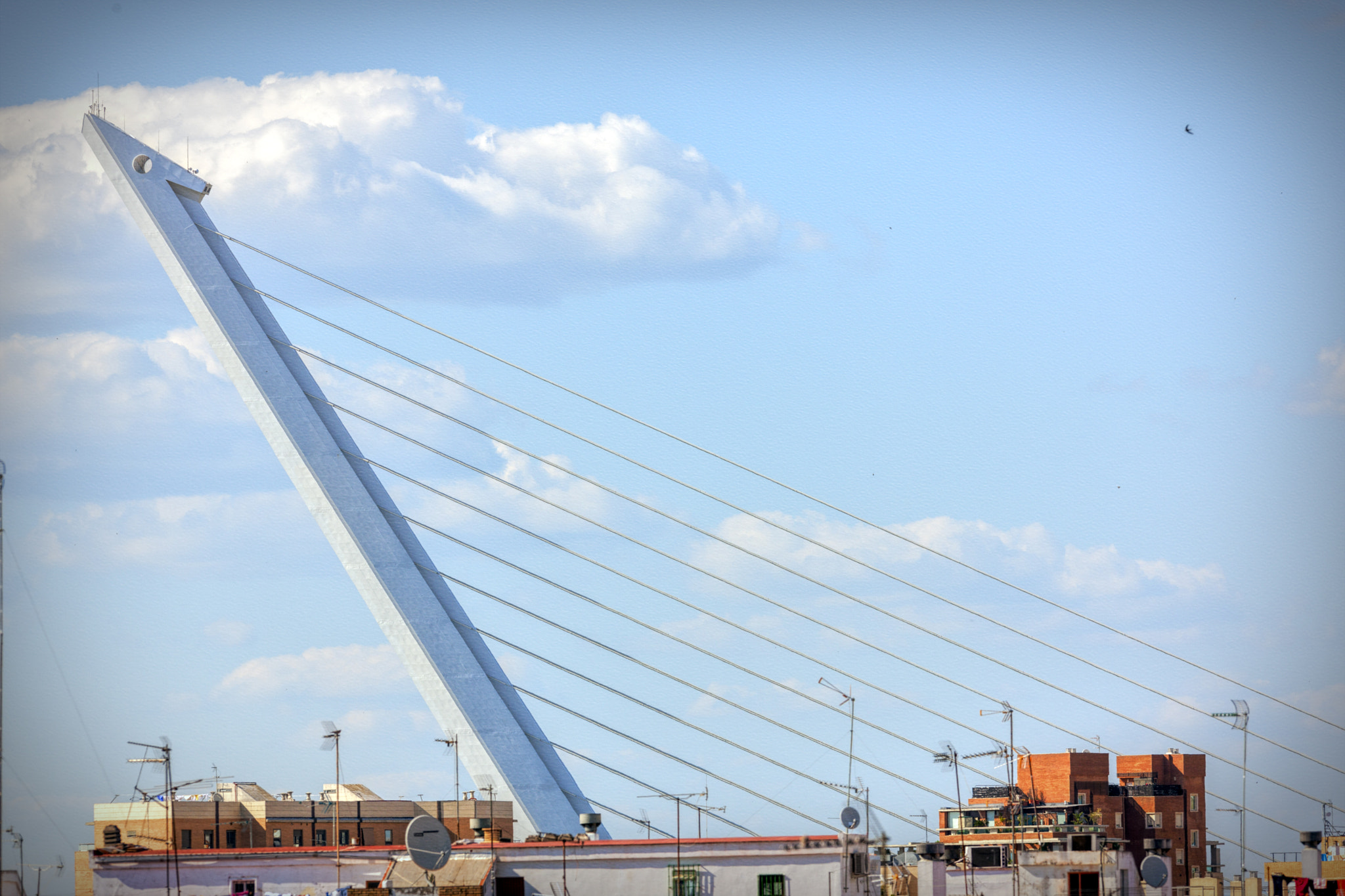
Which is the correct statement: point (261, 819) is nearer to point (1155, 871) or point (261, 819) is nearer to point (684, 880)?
point (684, 880)

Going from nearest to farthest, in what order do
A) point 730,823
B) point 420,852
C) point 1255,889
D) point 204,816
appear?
point 420,852
point 730,823
point 1255,889
point 204,816

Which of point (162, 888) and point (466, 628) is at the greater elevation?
point (466, 628)

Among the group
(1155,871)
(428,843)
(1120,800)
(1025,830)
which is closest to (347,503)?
(428,843)

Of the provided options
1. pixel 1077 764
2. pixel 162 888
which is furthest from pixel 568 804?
pixel 1077 764

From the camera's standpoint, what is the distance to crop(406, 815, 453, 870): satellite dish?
136 ft

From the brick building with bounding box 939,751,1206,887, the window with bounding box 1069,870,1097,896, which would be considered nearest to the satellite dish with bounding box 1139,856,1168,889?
the window with bounding box 1069,870,1097,896

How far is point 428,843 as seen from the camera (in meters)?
41.7

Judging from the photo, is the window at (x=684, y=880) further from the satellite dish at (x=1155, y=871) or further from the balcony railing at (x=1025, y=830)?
the balcony railing at (x=1025, y=830)

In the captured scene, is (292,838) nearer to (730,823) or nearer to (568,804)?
(568,804)

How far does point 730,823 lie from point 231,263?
91.1 ft

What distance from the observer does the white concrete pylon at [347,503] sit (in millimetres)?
54156

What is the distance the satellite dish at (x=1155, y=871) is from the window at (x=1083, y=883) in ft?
6.47

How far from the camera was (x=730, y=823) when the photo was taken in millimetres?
51125

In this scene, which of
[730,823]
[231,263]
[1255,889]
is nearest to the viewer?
[730,823]
